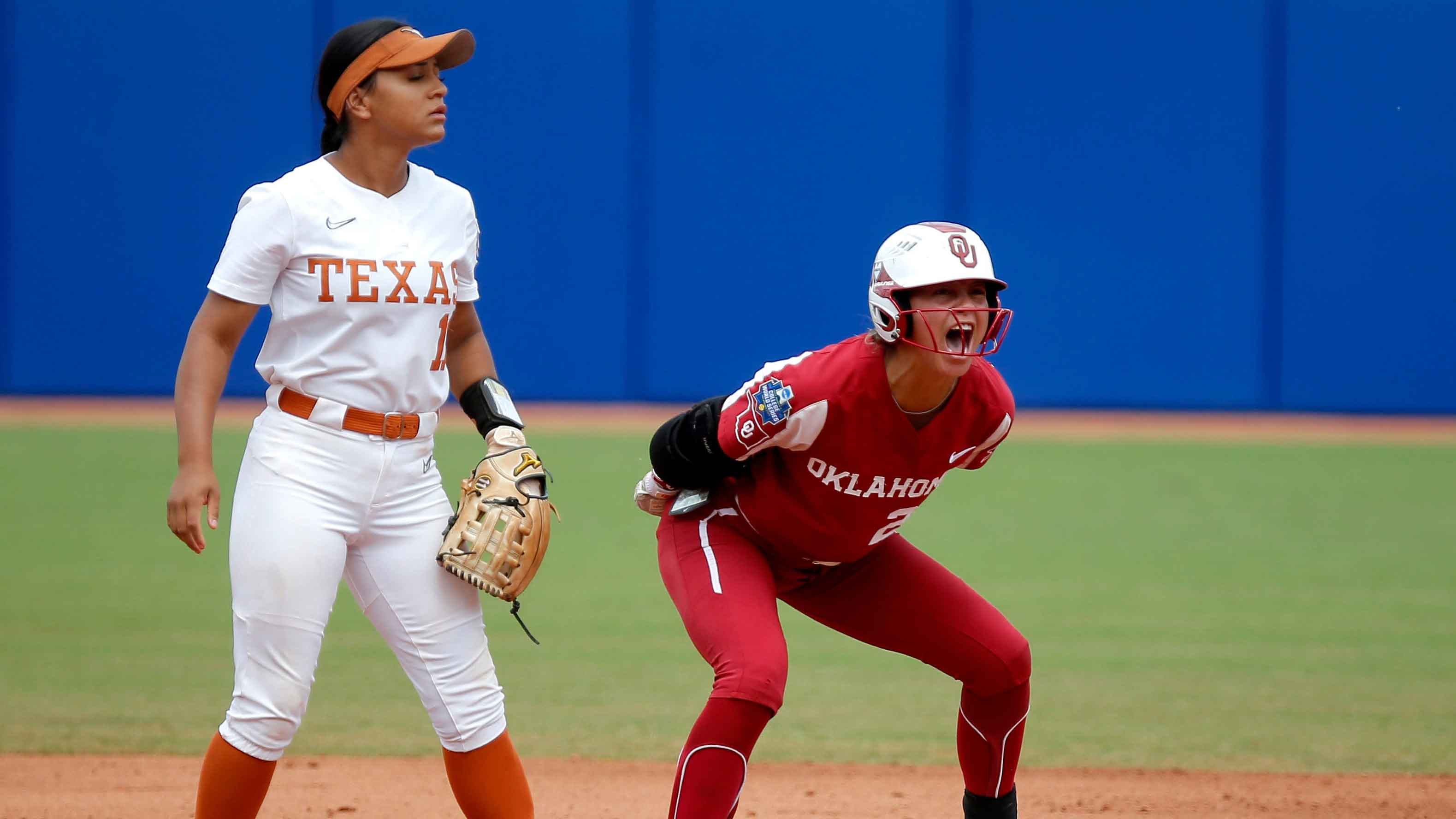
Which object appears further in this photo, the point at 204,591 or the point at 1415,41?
the point at 1415,41

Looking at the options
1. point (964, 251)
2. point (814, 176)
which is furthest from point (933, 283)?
point (814, 176)

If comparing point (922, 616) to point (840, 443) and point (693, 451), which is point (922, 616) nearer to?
point (840, 443)

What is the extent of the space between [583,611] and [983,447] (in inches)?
142

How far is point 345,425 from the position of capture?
3184 mm

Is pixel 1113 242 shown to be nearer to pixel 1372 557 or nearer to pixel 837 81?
pixel 837 81

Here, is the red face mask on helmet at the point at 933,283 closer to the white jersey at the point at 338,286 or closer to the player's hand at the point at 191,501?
the white jersey at the point at 338,286

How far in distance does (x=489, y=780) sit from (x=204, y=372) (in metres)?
1.06

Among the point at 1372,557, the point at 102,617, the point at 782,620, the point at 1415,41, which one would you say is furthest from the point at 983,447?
the point at 1415,41

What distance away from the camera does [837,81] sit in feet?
49.2

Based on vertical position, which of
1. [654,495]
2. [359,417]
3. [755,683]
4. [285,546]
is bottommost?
[755,683]

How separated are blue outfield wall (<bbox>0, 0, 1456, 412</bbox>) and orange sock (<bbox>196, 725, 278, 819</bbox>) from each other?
471 inches

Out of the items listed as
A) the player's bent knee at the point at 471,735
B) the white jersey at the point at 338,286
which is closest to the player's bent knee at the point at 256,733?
the player's bent knee at the point at 471,735

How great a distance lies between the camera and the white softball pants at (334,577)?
10.2ft

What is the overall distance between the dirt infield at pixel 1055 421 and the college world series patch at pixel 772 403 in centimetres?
962
